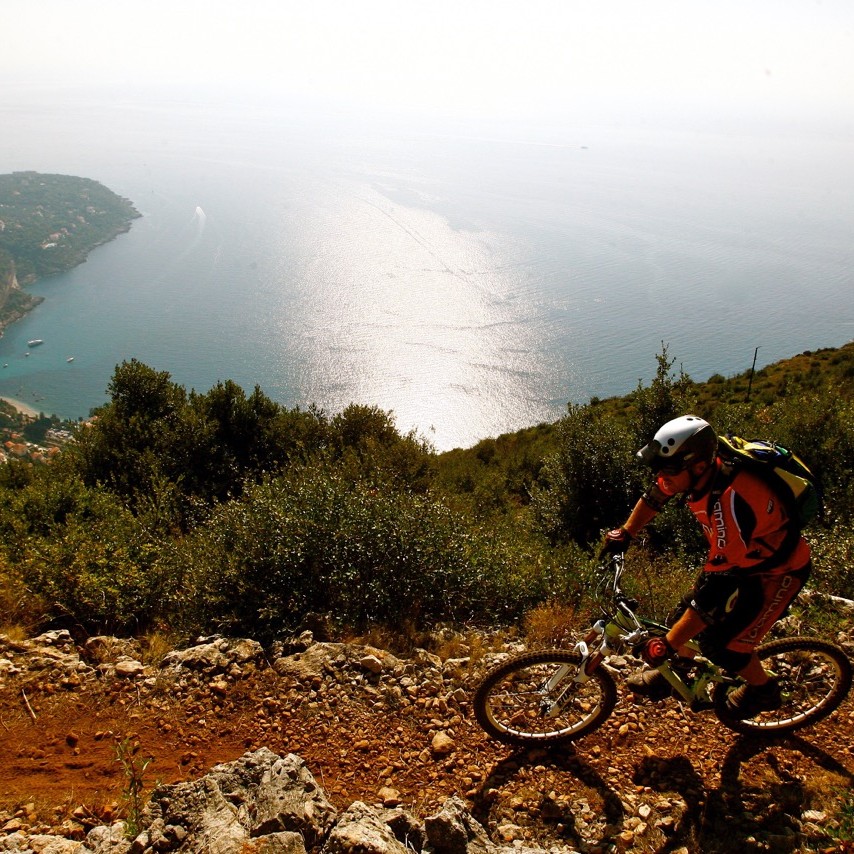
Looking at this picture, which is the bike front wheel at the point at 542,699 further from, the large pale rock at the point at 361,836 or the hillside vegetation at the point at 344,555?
the hillside vegetation at the point at 344,555

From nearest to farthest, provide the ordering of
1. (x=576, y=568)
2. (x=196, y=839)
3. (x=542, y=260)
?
(x=196, y=839) < (x=576, y=568) < (x=542, y=260)

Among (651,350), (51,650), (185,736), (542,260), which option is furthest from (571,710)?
(542,260)

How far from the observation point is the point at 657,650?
12.1 feet

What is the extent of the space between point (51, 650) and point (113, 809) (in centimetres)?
266

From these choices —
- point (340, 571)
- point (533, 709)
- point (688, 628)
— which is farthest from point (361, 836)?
point (340, 571)

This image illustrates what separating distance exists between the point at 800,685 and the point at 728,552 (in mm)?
2022

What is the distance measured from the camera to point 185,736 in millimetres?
4637

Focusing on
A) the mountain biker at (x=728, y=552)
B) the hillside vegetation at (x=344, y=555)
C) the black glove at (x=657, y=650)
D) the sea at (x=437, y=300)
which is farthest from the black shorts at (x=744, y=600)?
the sea at (x=437, y=300)

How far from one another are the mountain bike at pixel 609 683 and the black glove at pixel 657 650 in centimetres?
10

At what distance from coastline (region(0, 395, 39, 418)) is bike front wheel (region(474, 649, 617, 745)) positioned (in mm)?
97062

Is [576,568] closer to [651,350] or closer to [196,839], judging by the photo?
[196,839]

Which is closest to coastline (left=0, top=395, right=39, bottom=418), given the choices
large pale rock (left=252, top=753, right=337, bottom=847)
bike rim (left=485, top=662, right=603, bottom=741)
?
large pale rock (left=252, top=753, right=337, bottom=847)

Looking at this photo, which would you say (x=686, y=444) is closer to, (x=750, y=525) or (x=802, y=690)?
(x=750, y=525)

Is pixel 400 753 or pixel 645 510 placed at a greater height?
pixel 645 510
